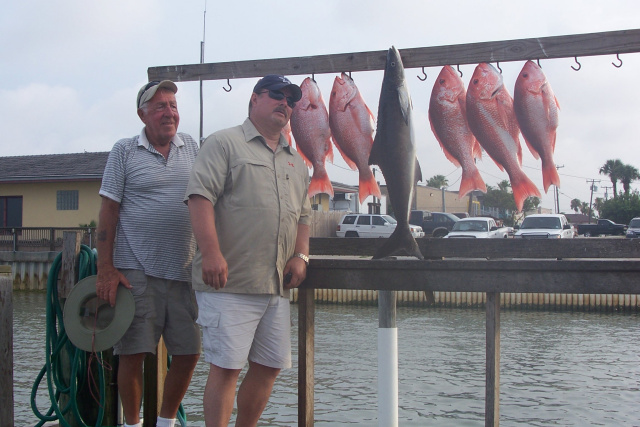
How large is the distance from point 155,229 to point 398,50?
1651mm

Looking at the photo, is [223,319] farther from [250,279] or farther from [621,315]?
[621,315]

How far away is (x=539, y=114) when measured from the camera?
11.3 feet

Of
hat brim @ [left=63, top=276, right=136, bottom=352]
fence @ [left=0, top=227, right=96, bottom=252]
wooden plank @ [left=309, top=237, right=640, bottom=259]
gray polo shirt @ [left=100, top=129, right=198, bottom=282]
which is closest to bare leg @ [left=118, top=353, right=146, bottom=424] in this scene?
hat brim @ [left=63, top=276, right=136, bottom=352]

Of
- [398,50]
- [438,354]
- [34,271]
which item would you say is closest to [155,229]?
[398,50]

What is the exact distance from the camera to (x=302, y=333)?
3.32 metres

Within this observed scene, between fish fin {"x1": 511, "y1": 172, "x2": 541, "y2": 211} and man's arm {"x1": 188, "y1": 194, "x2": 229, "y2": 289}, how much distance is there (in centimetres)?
167

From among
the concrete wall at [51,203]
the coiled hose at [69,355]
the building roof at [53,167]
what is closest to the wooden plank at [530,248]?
the coiled hose at [69,355]

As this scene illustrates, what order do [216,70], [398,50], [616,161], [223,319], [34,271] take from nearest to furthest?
1. [223,319]
2. [398,50]
3. [216,70]
4. [34,271]
5. [616,161]

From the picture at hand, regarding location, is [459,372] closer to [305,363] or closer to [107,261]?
[305,363]

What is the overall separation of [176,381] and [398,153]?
1.60 m

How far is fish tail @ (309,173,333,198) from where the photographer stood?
378cm

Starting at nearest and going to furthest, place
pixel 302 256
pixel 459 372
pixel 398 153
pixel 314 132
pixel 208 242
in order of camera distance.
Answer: pixel 208 242 → pixel 302 256 → pixel 398 153 → pixel 314 132 → pixel 459 372

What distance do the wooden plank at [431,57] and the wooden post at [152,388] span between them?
5.57ft

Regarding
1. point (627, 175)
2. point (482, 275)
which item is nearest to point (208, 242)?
point (482, 275)
